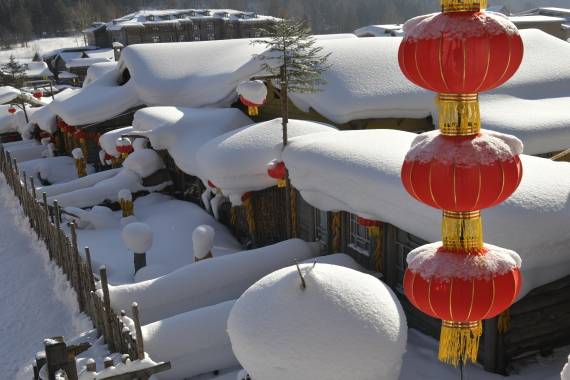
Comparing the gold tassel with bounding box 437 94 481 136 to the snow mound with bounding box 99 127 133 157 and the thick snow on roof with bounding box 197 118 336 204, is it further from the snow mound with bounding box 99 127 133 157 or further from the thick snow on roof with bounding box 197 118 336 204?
the snow mound with bounding box 99 127 133 157

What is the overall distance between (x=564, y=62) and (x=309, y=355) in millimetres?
14463

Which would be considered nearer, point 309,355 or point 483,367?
point 309,355

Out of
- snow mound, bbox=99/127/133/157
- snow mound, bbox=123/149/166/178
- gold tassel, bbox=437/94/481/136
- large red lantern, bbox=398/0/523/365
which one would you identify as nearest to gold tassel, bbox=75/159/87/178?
snow mound, bbox=99/127/133/157

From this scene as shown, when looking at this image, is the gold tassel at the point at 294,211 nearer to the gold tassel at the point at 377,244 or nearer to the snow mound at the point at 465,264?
the gold tassel at the point at 377,244

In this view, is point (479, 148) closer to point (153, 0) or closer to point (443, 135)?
point (443, 135)

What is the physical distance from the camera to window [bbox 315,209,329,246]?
12070mm

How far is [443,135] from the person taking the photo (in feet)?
14.1

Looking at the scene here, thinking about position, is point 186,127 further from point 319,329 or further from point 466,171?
point 466,171

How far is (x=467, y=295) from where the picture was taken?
4.22 meters

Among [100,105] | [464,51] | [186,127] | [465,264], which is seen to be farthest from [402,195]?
[100,105]

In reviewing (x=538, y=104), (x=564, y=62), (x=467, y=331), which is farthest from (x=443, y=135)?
(x=564, y=62)

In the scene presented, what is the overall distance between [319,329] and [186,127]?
12.2 metres

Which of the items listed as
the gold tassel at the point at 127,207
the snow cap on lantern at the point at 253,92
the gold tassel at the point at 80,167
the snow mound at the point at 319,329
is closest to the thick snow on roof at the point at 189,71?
the snow cap on lantern at the point at 253,92

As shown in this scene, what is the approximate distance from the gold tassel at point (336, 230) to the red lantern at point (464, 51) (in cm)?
734
